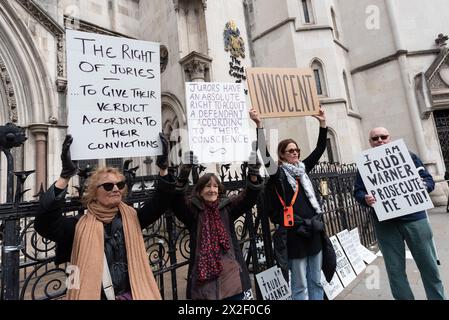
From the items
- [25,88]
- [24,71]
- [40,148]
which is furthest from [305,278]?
[24,71]

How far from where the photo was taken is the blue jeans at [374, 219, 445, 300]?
2.54m

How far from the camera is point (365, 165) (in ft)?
10.1

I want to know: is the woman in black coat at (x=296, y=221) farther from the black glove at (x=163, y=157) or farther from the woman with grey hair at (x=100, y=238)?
the woman with grey hair at (x=100, y=238)

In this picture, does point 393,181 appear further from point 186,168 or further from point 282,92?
point 186,168

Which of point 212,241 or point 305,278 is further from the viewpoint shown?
point 305,278

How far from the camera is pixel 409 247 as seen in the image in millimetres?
2643

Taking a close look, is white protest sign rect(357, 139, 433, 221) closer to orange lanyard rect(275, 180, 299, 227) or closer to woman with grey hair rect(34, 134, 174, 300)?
orange lanyard rect(275, 180, 299, 227)

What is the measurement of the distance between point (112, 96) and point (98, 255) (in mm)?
1189

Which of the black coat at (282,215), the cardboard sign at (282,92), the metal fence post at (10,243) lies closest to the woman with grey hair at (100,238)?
the metal fence post at (10,243)

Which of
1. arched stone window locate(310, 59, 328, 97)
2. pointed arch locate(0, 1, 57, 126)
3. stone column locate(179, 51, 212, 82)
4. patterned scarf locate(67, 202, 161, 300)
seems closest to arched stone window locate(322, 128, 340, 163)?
arched stone window locate(310, 59, 328, 97)

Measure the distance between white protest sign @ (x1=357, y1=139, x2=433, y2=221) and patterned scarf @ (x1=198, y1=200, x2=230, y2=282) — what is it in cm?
178

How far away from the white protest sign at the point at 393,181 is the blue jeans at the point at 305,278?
2.82 ft

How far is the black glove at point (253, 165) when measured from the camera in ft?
7.54
